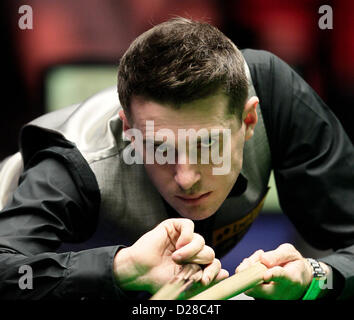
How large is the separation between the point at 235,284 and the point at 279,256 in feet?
0.57

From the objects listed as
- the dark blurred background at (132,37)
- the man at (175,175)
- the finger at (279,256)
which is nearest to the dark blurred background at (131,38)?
the dark blurred background at (132,37)

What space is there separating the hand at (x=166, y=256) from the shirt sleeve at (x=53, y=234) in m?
0.06

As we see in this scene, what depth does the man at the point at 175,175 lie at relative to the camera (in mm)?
1316

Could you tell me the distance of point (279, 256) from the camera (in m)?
1.33

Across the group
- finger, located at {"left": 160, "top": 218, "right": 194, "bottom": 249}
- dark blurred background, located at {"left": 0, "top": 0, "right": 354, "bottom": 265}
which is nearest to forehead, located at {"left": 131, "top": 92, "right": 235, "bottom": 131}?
finger, located at {"left": 160, "top": 218, "right": 194, "bottom": 249}

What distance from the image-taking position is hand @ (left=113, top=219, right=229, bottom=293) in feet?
3.99

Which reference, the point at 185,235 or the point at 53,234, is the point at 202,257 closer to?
the point at 185,235

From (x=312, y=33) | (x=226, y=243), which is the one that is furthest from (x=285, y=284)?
(x=312, y=33)

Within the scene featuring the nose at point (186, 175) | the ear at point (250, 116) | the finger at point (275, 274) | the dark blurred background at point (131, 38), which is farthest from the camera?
the dark blurred background at point (131, 38)

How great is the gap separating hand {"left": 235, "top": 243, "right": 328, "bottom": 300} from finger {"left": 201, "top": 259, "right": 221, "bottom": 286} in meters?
0.05

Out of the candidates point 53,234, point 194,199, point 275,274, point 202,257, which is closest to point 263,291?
point 275,274

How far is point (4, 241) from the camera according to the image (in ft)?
4.67

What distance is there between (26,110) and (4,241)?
5.24 feet

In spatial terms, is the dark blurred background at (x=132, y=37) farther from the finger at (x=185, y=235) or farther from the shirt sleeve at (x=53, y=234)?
the finger at (x=185, y=235)
